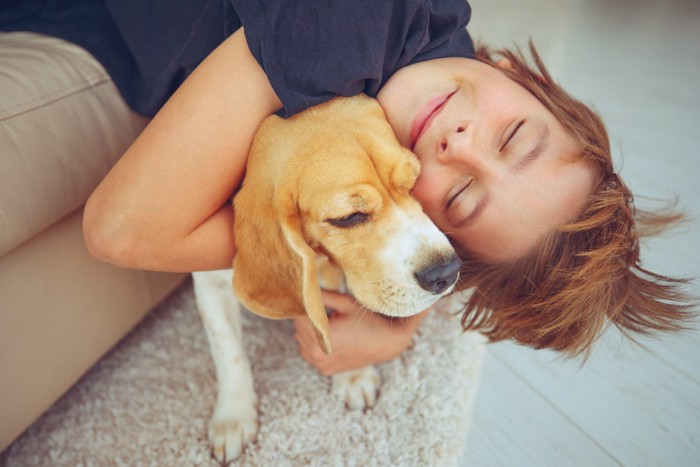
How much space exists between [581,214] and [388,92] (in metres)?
0.47

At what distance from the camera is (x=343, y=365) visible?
4.47 feet

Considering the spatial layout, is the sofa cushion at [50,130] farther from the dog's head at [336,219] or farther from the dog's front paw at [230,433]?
the dog's front paw at [230,433]

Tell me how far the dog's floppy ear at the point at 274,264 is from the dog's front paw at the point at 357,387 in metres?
0.33

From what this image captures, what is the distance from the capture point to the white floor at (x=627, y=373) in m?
1.26

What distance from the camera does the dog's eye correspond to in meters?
1.00

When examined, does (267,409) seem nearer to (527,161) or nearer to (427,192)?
(427,192)

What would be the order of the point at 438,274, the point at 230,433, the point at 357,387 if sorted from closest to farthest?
the point at 438,274 → the point at 230,433 → the point at 357,387

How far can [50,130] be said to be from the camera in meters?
1.14

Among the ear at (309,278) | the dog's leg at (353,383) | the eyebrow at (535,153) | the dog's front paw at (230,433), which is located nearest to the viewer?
the ear at (309,278)

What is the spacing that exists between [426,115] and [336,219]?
0.31 m

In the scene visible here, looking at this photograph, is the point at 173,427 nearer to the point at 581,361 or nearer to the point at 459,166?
the point at 459,166

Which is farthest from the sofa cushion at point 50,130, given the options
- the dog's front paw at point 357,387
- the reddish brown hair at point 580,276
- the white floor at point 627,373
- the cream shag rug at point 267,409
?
the white floor at point 627,373

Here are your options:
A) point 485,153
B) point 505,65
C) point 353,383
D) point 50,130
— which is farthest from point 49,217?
point 505,65

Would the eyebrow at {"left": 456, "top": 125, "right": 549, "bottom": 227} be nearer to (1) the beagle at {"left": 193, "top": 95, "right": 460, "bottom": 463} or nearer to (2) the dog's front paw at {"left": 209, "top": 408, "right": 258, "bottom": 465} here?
(1) the beagle at {"left": 193, "top": 95, "right": 460, "bottom": 463}
